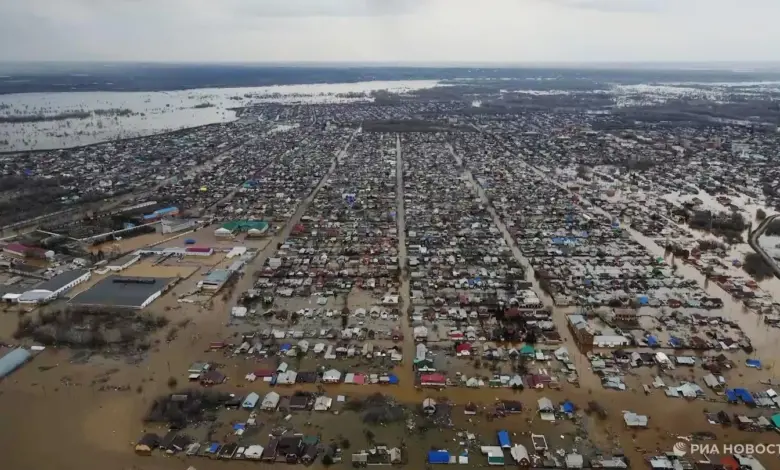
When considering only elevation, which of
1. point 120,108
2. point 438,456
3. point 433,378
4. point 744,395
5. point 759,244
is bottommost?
point 438,456

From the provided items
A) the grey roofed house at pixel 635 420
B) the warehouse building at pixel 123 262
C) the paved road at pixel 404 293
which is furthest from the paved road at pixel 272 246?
the grey roofed house at pixel 635 420

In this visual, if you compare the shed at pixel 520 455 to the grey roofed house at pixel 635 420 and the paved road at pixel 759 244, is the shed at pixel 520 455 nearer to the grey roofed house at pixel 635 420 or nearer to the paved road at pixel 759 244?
the grey roofed house at pixel 635 420

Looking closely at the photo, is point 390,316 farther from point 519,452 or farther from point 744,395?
point 744,395

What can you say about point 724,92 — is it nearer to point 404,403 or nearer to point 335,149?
point 335,149

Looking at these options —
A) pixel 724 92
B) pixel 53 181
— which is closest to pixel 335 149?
pixel 53 181

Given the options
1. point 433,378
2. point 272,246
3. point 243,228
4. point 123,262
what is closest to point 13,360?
point 123,262

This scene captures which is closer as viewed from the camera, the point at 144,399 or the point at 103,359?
the point at 144,399
